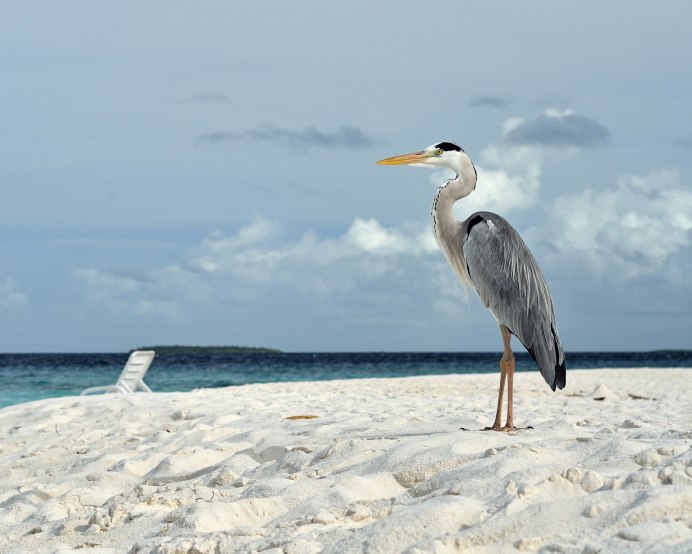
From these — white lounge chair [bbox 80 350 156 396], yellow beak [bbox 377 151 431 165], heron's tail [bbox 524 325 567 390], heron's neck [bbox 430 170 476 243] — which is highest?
yellow beak [bbox 377 151 431 165]

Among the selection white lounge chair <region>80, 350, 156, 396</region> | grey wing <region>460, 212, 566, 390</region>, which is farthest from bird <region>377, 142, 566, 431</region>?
white lounge chair <region>80, 350, 156, 396</region>

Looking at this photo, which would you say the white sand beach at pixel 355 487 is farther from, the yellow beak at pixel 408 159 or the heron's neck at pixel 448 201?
the yellow beak at pixel 408 159

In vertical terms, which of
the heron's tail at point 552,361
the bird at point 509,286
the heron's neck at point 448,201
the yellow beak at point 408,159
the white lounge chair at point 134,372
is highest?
the yellow beak at point 408,159

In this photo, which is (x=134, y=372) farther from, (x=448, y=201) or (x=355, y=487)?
(x=355, y=487)

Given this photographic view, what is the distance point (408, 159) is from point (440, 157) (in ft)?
1.01

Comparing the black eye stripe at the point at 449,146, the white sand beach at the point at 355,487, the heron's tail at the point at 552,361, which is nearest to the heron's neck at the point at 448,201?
the black eye stripe at the point at 449,146

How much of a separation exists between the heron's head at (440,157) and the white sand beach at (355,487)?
2158 millimetres

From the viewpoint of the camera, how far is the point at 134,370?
1475 cm

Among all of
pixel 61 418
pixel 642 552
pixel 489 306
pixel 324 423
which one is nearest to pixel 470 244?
pixel 489 306

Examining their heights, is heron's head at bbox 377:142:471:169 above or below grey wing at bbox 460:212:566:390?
above

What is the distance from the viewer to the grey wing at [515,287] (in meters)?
6.60

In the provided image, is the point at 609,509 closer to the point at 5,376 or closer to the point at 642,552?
the point at 642,552

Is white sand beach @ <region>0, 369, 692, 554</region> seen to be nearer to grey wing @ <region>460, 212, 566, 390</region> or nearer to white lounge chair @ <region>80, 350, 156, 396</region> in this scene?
grey wing @ <region>460, 212, 566, 390</region>

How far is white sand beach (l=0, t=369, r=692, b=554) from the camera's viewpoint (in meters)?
3.24
